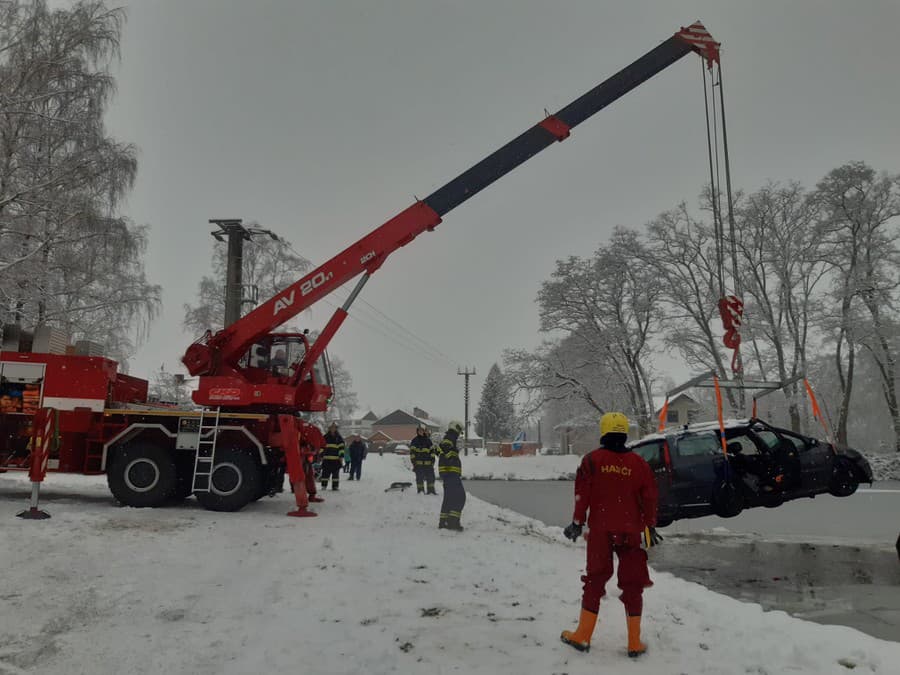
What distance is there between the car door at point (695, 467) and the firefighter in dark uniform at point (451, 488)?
3.07 m

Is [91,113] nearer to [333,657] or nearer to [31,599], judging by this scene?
Answer: [31,599]

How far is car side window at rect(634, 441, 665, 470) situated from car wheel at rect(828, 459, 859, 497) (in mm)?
2444

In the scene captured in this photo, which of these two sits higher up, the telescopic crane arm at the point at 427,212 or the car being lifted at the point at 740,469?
the telescopic crane arm at the point at 427,212

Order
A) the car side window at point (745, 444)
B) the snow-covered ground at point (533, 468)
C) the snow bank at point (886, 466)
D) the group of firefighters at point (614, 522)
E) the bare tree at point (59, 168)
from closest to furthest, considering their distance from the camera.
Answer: the group of firefighters at point (614, 522) → the car side window at point (745, 444) → the bare tree at point (59, 168) → the snow bank at point (886, 466) → the snow-covered ground at point (533, 468)

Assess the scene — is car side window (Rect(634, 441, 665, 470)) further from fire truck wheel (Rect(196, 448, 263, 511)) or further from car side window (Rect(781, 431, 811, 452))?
fire truck wheel (Rect(196, 448, 263, 511))

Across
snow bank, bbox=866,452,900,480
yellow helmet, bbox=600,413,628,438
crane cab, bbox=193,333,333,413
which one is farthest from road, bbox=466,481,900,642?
snow bank, bbox=866,452,900,480

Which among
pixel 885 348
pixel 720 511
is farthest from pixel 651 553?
pixel 885 348

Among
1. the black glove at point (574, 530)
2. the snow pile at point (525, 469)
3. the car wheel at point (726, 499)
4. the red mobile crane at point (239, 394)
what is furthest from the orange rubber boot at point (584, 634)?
the snow pile at point (525, 469)

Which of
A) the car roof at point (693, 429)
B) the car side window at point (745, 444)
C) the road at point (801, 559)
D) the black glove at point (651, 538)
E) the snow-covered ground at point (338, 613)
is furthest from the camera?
the car roof at point (693, 429)

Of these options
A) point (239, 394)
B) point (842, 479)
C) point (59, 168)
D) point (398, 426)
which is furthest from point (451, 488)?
point (398, 426)

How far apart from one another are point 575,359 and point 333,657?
1115 inches

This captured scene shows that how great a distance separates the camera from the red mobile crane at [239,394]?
33.4 ft

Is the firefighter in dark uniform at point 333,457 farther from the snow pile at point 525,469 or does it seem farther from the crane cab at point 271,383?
the snow pile at point 525,469

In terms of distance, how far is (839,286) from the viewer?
26.9 metres
